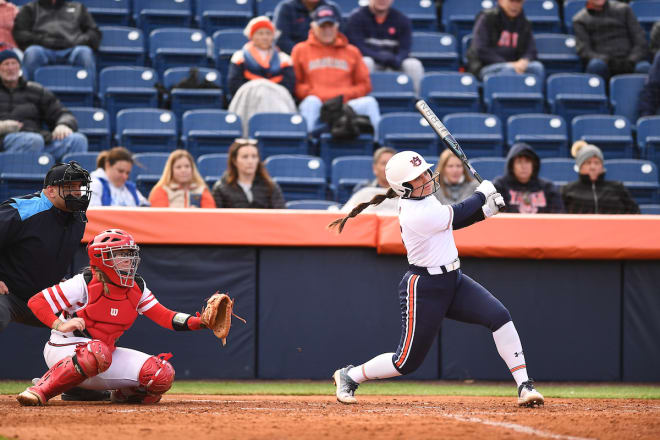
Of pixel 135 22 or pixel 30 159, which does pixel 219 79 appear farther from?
pixel 30 159

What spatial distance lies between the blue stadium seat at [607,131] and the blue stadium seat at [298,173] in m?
3.27

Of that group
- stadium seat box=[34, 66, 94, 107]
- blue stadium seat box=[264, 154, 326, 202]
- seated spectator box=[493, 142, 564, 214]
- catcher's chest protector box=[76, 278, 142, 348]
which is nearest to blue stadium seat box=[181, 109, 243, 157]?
blue stadium seat box=[264, 154, 326, 202]

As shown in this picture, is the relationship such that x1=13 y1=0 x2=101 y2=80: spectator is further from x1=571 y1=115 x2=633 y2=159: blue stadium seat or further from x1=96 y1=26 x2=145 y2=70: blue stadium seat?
x1=571 y1=115 x2=633 y2=159: blue stadium seat

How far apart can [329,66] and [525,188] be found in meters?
3.22

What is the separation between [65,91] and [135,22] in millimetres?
2106

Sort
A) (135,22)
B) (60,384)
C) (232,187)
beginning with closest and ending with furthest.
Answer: (60,384), (232,187), (135,22)

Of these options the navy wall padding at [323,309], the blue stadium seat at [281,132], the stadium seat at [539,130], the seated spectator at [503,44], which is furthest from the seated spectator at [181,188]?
the seated spectator at [503,44]

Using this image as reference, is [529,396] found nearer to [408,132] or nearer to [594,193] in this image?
[594,193]

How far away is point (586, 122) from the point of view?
11133mm

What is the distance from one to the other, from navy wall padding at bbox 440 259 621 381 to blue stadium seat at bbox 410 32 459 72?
15.8 ft

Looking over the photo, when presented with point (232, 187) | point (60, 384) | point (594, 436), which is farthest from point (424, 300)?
point (232, 187)

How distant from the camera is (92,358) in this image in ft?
18.6

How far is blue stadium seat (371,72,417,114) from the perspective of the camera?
1163 cm

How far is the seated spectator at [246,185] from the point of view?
8.88 metres
